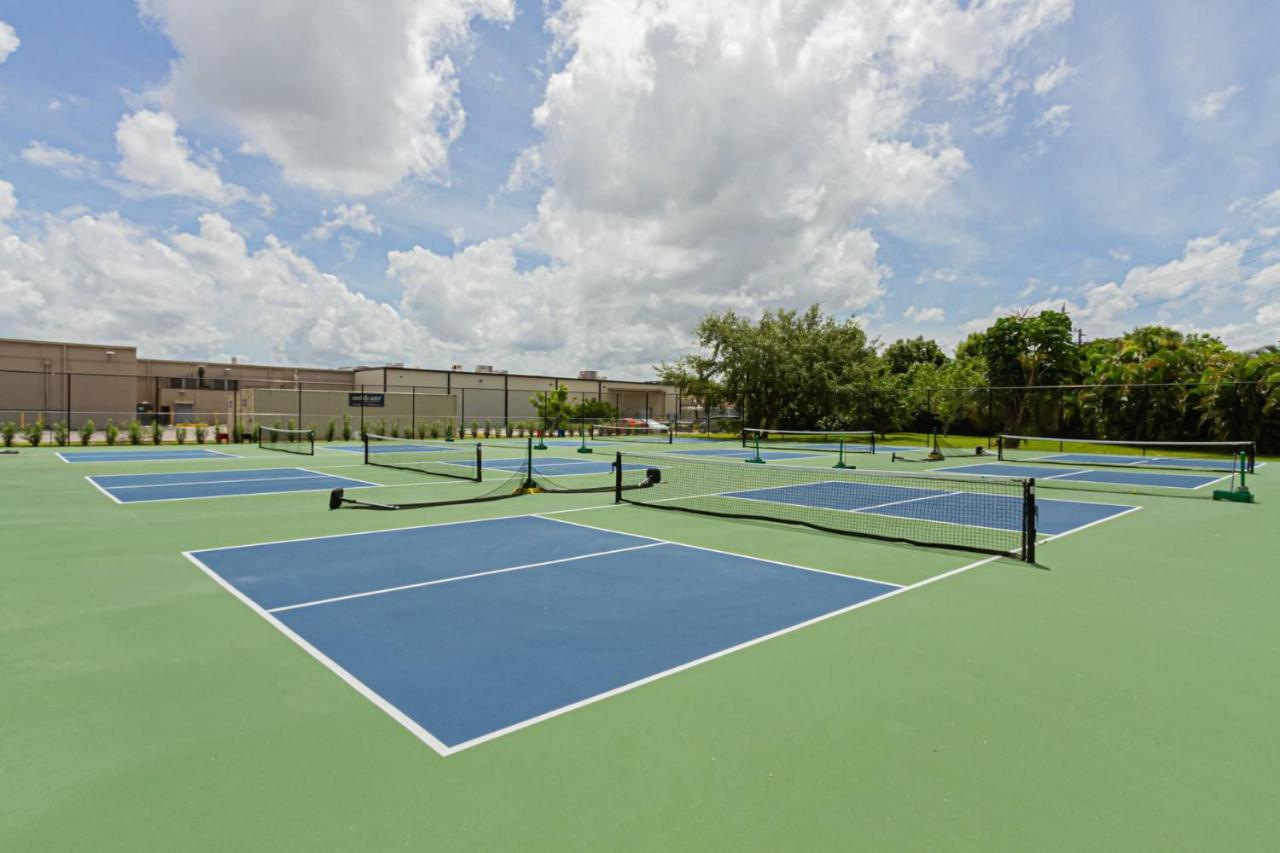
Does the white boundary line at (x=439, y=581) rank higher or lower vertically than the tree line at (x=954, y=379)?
lower

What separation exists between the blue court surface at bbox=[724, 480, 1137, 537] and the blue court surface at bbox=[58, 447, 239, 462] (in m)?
18.1

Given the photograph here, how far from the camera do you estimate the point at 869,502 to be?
12.7 metres

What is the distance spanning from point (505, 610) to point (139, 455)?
900 inches

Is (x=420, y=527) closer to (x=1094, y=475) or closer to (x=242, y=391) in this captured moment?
(x=1094, y=475)

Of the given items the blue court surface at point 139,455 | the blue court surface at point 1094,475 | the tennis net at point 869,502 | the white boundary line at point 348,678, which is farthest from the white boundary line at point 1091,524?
the blue court surface at point 139,455

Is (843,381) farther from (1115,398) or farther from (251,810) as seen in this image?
(251,810)

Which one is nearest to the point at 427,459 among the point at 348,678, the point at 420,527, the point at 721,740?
the point at 420,527

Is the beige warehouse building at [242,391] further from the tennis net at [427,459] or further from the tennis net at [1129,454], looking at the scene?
the tennis net at [1129,454]

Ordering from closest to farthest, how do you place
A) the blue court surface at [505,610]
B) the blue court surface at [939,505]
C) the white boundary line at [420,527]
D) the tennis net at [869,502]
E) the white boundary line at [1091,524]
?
the blue court surface at [505,610] < the white boundary line at [420,527] < the tennis net at [869,502] < the white boundary line at [1091,524] < the blue court surface at [939,505]

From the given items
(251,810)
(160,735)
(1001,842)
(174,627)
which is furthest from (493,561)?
(1001,842)

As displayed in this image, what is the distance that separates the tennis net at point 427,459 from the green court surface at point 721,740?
388 inches

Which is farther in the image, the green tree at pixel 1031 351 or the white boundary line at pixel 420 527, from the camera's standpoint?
the green tree at pixel 1031 351

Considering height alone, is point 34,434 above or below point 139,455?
above

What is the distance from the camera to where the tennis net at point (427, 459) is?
17.2 meters
